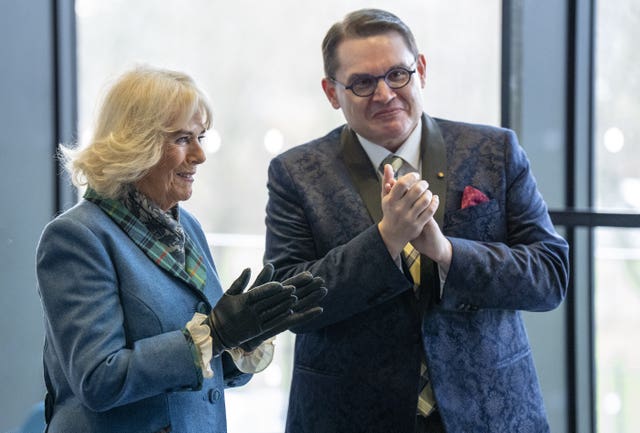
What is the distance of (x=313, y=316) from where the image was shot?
169cm

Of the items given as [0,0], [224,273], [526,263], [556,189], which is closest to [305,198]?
[526,263]

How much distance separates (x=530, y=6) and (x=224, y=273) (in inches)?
64.9

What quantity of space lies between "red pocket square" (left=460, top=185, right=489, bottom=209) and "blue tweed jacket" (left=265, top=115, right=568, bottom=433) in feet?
0.05

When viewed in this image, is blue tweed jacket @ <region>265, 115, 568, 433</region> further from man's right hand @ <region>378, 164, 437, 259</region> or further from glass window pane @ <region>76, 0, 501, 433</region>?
glass window pane @ <region>76, 0, 501, 433</region>

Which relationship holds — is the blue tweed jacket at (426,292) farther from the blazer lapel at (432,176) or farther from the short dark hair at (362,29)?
the short dark hair at (362,29)

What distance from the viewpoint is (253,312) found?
1630 millimetres

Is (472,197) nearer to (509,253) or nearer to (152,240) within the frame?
(509,253)

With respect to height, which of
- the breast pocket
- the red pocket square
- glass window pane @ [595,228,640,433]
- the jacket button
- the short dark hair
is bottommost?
glass window pane @ [595,228,640,433]

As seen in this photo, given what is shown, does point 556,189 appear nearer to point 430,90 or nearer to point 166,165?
point 430,90

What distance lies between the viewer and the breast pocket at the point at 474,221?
6.34ft

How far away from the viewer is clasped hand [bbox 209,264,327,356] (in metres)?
1.63

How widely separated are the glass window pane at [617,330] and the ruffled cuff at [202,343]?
185 centimetres

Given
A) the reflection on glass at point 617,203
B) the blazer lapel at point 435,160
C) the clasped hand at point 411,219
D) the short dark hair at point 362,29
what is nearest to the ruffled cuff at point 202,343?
the clasped hand at point 411,219

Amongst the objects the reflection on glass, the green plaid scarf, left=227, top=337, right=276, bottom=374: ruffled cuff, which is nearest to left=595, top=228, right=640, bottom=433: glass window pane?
the reflection on glass
